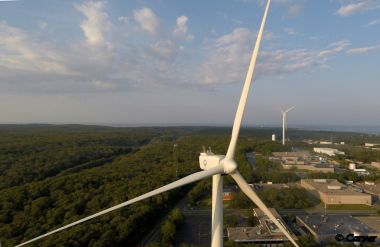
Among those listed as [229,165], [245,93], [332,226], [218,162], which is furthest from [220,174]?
[332,226]

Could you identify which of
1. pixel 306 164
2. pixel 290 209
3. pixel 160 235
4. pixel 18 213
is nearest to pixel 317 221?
pixel 290 209

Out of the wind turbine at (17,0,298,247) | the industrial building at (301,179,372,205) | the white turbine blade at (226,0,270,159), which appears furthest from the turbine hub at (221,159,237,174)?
the industrial building at (301,179,372,205)

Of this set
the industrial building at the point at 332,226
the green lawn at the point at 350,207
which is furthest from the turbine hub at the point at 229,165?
the green lawn at the point at 350,207

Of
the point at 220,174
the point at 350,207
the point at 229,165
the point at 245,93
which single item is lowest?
the point at 350,207

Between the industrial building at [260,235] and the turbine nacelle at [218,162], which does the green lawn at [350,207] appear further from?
the turbine nacelle at [218,162]

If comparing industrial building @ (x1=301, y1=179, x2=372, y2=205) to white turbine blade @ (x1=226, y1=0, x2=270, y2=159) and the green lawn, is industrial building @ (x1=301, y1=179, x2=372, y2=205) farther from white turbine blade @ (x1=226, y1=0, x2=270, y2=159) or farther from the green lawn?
white turbine blade @ (x1=226, y1=0, x2=270, y2=159)

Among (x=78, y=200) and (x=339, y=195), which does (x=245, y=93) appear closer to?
(x=78, y=200)

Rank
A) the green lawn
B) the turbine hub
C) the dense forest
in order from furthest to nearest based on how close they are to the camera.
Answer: the green lawn → the dense forest → the turbine hub

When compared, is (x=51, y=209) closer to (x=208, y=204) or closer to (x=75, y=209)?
(x=75, y=209)

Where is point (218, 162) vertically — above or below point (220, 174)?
above

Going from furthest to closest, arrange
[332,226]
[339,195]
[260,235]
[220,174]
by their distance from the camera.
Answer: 1. [339,195]
2. [332,226]
3. [260,235]
4. [220,174]
